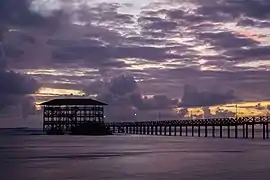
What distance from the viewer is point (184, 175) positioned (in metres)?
36.2

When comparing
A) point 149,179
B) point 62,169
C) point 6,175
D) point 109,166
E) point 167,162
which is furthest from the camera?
point 167,162

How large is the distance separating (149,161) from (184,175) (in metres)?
12.6

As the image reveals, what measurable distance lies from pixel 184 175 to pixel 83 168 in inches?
343

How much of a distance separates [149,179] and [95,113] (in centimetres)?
11248

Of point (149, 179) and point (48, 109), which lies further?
point (48, 109)

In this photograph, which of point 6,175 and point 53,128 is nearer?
point 6,175

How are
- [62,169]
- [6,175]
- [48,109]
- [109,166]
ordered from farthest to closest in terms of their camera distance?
[48,109]
[109,166]
[62,169]
[6,175]

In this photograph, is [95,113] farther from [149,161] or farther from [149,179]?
[149,179]

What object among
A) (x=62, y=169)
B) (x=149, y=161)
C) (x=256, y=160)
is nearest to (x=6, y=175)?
(x=62, y=169)

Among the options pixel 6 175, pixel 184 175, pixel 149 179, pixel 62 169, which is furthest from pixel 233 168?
pixel 6 175

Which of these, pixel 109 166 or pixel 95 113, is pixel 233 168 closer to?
pixel 109 166

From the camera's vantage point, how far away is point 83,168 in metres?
41.5

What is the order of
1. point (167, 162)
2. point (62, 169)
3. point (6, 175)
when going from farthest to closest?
point (167, 162) < point (62, 169) < point (6, 175)

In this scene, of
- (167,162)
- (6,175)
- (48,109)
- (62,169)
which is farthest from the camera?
(48,109)
